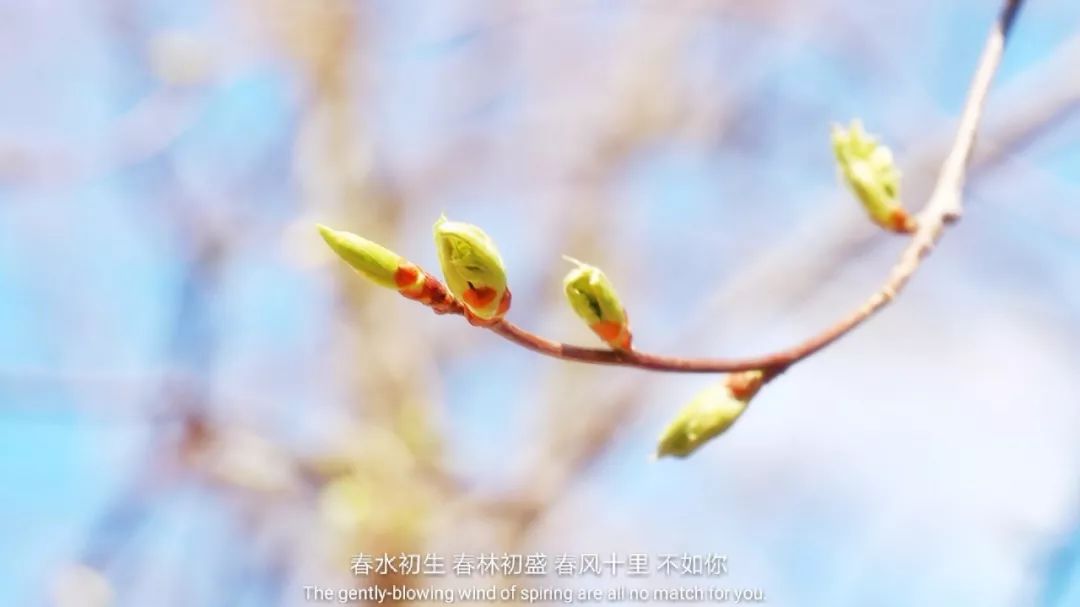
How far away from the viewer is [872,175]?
32.5 inches

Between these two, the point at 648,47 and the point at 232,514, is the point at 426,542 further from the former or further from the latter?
the point at 648,47

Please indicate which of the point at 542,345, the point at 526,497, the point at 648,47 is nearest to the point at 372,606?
the point at 526,497

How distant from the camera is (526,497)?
258 centimetres

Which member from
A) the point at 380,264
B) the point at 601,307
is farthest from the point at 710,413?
the point at 380,264

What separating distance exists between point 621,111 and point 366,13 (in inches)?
40.7

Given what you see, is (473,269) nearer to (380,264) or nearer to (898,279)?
(380,264)

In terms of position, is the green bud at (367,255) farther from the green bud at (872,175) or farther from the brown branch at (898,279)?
the green bud at (872,175)

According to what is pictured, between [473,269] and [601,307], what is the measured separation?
0.10 m

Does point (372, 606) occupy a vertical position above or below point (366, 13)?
below

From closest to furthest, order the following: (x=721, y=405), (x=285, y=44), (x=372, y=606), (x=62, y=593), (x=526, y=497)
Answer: (x=721, y=405), (x=62, y=593), (x=372, y=606), (x=526, y=497), (x=285, y=44)

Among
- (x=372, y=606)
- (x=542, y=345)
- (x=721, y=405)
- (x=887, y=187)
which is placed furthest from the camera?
(x=372, y=606)

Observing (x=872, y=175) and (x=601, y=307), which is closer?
(x=601, y=307)

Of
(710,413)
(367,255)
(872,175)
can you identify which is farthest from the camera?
(872,175)

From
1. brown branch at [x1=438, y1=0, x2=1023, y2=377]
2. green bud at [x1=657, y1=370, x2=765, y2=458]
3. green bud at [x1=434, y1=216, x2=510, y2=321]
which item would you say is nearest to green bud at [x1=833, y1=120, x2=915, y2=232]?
brown branch at [x1=438, y1=0, x2=1023, y2=377]
